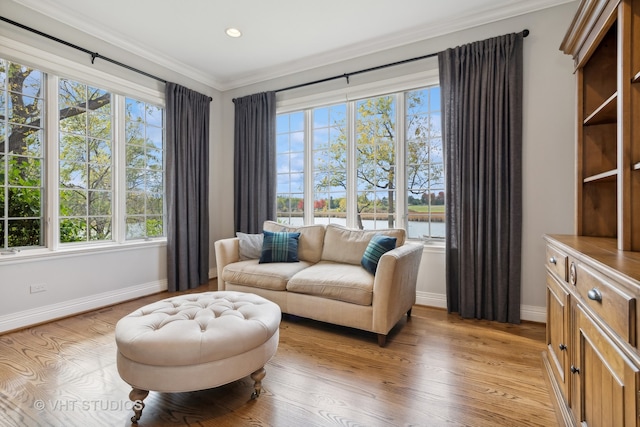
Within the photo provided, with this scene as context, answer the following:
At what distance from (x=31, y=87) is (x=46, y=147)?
1.75 ft

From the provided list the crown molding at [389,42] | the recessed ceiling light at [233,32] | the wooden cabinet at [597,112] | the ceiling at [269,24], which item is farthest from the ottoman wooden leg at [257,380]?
the crown molding at [389,42]

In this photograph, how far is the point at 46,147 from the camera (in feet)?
9.39

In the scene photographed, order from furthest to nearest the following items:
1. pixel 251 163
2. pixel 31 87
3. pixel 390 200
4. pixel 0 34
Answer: pixel 251 163 → pixel 390 200 → pixel 31 87 → pixel 0 34

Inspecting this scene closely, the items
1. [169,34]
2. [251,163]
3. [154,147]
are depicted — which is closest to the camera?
[169,34]

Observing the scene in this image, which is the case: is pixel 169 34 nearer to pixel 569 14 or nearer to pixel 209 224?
pixel 209 224

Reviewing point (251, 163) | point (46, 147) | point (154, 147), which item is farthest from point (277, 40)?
point (46, 147)

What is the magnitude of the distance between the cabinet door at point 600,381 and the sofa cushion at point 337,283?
4.20 ft

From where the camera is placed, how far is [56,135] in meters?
2.91

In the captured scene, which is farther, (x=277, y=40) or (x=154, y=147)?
(x=154, y=147)

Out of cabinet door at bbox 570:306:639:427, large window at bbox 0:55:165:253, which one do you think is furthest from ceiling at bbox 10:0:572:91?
cabinet door at bbox 570:306:639:427

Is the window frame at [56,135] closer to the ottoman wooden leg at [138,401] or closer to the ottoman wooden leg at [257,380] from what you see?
the ottoman wooden leg at [138,401]

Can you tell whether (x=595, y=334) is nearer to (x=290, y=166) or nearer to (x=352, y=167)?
(x=352, y=167)

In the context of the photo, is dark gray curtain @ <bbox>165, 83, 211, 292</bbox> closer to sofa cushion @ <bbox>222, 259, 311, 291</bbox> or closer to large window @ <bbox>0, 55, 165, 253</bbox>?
large window @ <bbox>0, 55, 165, 253</bbox>

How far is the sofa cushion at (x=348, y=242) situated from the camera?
2986mm
